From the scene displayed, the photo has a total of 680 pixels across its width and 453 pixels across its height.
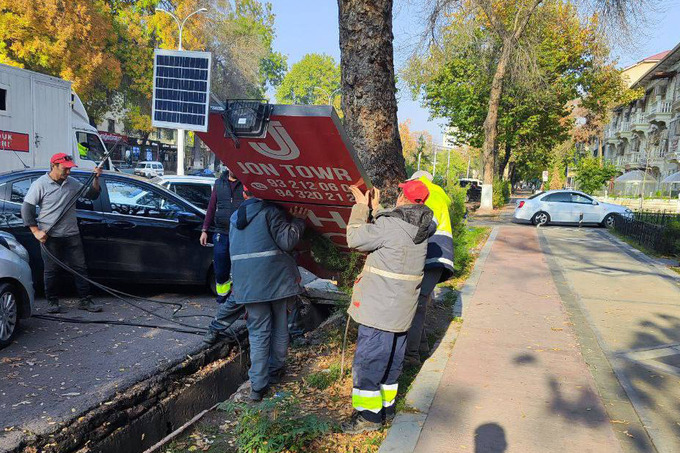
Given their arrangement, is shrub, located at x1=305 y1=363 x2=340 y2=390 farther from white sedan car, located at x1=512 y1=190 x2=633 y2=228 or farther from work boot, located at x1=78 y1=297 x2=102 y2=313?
white sedan car, located at x1=512 y1=190 x2=633 y2=228

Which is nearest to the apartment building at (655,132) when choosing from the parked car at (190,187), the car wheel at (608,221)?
the car wheel at (608,221)

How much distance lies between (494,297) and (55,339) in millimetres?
5968

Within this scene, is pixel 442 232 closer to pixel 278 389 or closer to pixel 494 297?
pixel 278 389

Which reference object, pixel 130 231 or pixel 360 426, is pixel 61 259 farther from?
pixel 360 426

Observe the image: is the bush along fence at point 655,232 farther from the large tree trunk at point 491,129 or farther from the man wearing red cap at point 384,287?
the man wearing red cap at point 384,287

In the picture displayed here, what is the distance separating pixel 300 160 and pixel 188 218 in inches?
144

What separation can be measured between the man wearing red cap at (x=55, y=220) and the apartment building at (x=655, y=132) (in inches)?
1486

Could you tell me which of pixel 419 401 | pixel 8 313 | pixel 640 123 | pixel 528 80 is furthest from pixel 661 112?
pixel 8 313

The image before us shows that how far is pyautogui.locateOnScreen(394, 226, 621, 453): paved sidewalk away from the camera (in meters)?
3.56

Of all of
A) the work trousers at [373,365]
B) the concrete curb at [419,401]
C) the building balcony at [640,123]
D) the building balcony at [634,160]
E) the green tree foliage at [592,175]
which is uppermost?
the building balcony at [640,123]

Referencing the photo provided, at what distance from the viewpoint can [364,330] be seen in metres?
3.61

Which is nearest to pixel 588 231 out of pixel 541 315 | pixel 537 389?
pixel 541 315

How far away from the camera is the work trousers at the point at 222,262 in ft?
19.1

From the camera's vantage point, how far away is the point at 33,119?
12.2 m
